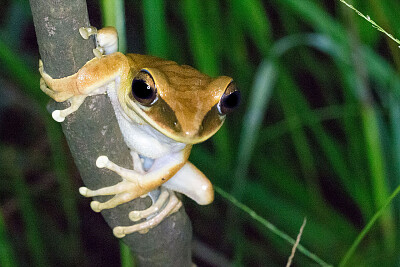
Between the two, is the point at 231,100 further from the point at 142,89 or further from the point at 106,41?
the point at 106,41

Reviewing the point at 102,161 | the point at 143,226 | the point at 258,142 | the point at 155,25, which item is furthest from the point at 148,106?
the point at 258,142

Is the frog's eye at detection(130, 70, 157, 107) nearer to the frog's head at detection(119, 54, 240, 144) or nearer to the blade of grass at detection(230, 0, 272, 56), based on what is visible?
the frog's head at detection(119, 54, 240, 144)

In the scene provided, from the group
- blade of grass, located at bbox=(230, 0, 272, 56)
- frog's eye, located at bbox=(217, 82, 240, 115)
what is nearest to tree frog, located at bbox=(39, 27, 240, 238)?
frog's eye, located at bbox=(217, 82, 240, 115)

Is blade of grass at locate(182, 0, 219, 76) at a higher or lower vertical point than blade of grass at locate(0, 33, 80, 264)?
higher

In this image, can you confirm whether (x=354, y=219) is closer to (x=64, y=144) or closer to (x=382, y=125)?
(x=382, y=125)

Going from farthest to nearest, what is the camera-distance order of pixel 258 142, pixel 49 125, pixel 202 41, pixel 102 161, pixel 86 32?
1. pixel 258 142
2. pixel 49 125
3. pixel 202 41
4. pixel 102 161
5. pixel 86 32

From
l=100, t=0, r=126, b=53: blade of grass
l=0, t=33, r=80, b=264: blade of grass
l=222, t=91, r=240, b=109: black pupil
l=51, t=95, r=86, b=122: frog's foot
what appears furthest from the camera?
l=0, t=33, r=80, b=264: blade of grass
